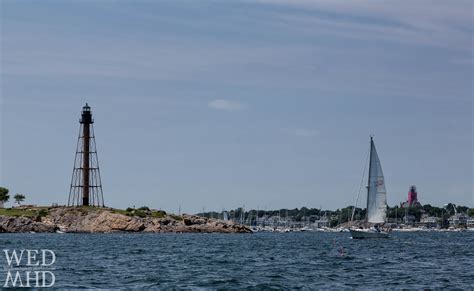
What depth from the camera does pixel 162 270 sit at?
73.8 metres

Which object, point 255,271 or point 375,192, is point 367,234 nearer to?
point 375,192

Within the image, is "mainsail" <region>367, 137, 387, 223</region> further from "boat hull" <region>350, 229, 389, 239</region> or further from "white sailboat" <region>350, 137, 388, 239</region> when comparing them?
"boat hull" <region>350, 229, 389, 239</region>

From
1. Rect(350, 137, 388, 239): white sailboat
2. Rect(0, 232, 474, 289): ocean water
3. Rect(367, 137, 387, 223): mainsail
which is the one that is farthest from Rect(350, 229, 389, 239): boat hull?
Rect(0, 232, 474, 289): ocean water

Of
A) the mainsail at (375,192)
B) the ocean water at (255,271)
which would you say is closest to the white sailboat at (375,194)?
the mainsail at (375,192)

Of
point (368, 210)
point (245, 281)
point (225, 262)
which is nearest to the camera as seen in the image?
point (245, 281)

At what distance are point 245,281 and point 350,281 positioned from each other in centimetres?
785

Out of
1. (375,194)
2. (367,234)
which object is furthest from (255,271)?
(375,194)

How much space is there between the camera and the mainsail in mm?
164375

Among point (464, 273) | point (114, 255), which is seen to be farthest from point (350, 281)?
point (114, 255)

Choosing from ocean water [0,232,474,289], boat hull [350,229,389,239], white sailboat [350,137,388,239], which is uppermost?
white sailboat [350,137,388,239]

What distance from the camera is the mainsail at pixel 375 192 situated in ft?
539

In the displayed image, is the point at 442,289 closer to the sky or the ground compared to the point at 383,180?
closer to the ground

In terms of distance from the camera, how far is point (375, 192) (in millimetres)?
165000

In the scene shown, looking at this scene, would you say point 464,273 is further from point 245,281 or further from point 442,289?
point 245,281
